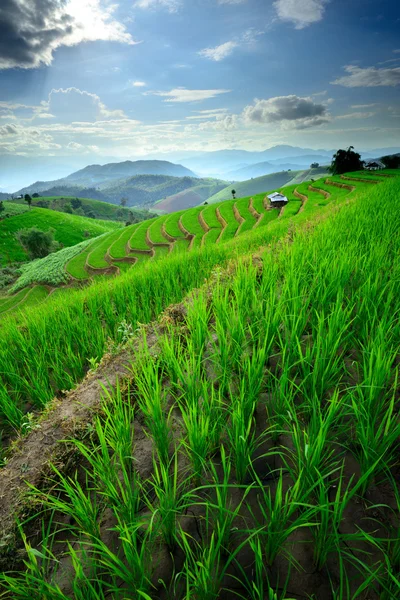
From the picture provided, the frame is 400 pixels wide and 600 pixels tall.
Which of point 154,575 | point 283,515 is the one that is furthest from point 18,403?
point 283,515

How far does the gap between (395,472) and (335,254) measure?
274 cm

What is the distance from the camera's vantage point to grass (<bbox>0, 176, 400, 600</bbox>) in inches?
43.8

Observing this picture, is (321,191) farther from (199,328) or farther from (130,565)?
(130,565)

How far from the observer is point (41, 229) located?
236 feet

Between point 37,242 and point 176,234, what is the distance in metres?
37.3

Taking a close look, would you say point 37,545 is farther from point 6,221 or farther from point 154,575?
point 6,221

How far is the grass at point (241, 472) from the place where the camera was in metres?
1.11

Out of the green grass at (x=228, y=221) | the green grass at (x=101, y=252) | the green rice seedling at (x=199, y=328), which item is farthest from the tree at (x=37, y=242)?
the green rice seedling at (x=199, y=328)

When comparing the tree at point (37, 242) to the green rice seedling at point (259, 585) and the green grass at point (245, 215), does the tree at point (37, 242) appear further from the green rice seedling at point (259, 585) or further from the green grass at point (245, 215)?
the green rice seedling at point (259, 585)

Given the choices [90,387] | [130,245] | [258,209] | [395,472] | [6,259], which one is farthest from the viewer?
[6,259]

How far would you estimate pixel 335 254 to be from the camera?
11.9 ft

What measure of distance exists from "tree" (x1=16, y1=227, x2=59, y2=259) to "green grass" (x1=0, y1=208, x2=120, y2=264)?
2.94 m

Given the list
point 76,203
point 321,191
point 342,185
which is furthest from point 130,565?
point 76,203

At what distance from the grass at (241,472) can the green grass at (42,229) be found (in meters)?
70.5
